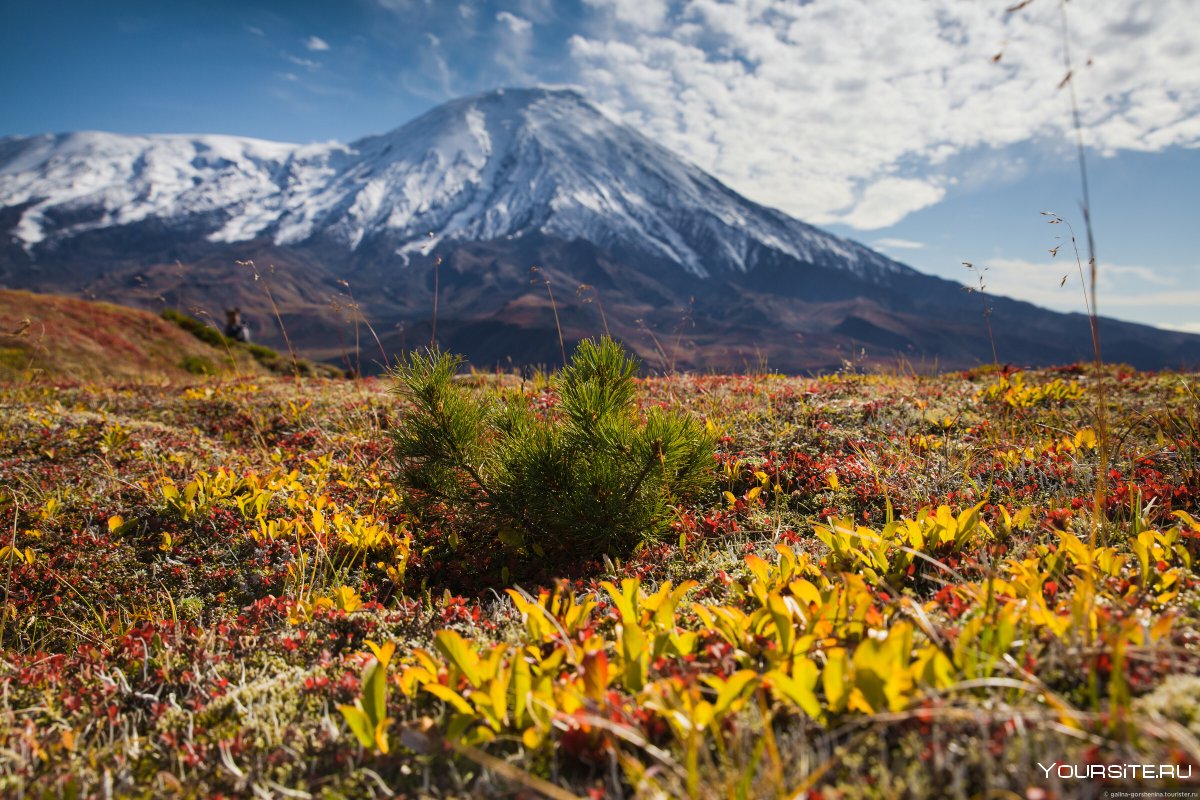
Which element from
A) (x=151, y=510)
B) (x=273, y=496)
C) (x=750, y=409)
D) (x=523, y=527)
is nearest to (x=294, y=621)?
(x=523, y=527)

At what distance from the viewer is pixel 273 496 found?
14.5 ft

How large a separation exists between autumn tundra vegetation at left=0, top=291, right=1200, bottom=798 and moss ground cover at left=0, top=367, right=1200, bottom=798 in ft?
0.05

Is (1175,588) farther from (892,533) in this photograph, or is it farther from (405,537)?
(405,537)

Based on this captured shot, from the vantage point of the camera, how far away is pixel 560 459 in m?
3.41

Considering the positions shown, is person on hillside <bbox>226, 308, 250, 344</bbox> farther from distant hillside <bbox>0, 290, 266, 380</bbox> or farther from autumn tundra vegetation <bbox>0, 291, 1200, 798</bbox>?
autumn tundra vegetation <bbox>0, 291, 1200, 798</bbox>

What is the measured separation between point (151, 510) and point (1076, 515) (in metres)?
5.92

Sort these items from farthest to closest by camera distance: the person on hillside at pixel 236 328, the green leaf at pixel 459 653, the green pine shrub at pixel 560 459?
the person on hillside at pixel 236 328
the green pine shrub at pixel 560 459
the green leaf at pixel 459 653

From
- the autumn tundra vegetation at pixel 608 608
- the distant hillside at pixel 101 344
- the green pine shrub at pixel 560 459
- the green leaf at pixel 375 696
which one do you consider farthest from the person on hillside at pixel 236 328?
the green leaf at pixel 375 696

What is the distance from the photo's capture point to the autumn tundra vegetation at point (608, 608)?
1622mm

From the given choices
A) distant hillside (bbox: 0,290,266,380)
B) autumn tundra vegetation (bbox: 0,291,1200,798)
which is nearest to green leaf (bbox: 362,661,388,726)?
autumn tundra vegetation (bbox: 0,291,1200,798)

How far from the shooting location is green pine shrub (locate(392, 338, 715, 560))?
10.8 ft

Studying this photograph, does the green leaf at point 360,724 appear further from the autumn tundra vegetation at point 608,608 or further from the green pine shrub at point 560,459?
the green pine shrub at point 560,459

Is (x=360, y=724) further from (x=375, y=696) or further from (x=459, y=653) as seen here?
(x=459, y=653)

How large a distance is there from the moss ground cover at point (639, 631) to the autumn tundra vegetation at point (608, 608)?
2cm
